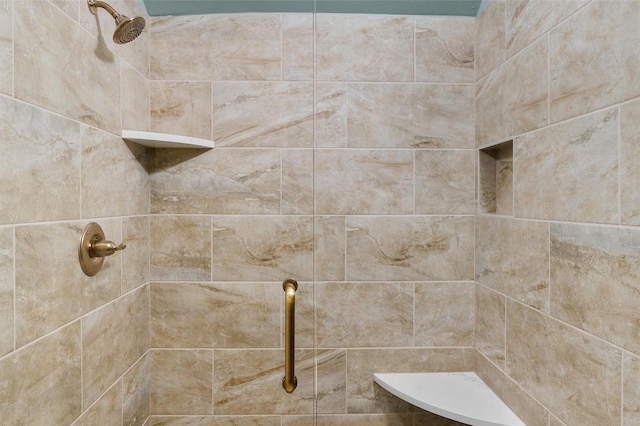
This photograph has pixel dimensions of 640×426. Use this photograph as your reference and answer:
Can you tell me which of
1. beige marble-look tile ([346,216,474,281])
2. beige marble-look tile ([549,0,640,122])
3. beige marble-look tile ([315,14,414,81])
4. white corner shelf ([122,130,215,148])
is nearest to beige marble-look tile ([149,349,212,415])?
beige marble-look tile ([346,216,474,281])

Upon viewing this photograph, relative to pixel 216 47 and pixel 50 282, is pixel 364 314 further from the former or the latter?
pixel 216 47

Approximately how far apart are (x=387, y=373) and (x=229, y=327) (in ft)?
1.92

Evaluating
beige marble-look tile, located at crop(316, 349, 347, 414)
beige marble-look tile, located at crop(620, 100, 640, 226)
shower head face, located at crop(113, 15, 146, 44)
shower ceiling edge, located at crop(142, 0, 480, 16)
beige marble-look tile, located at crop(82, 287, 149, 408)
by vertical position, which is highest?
shower ceiling edge, located at crop(142, 0, 480, 16)

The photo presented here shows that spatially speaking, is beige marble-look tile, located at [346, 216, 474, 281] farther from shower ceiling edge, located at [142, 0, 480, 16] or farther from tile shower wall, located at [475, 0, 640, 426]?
shower ceiling edge, located at [142, 0, 480, 16]

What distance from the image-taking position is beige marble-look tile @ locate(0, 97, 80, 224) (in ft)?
2.37

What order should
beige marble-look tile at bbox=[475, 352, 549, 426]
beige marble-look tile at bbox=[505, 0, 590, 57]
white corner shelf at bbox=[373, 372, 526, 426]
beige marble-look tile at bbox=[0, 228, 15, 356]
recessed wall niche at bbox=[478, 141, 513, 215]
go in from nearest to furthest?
beige marble-look tile at bbox=[0, 228, 15, 356] < beige marble-look tile at bbox=[505, 0, 590, 57] < beige marble-look tile at bbox=[475, 352, 549, 426] < white corner shelf at bbox=[373, 372, 526, 426] < recessed wall niche at bbox=[478, 141, 513, 215]

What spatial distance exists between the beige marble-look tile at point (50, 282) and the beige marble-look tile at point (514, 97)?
3.94 feet

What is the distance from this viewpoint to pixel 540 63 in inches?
39.9

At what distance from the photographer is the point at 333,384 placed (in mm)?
1378

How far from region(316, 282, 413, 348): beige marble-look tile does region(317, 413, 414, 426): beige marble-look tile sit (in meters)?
0.25

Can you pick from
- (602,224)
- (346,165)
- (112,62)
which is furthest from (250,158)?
(602,224)

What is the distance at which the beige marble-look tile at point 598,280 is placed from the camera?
2.37 ft

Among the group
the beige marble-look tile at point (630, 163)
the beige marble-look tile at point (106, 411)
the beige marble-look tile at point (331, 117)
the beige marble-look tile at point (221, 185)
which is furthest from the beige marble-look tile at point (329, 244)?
the beige marble-look tile at point (630, 163)

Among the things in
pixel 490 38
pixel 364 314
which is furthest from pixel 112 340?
pixel 490 38
